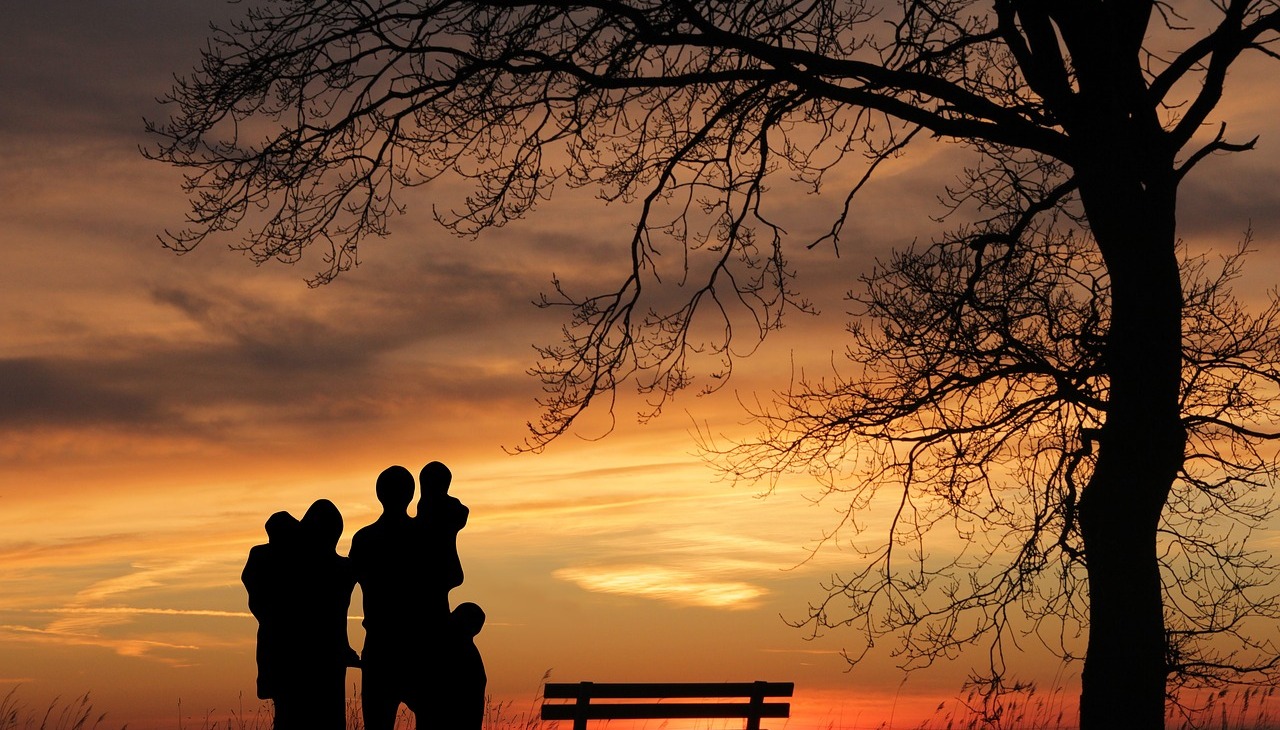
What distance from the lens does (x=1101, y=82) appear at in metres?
10.2

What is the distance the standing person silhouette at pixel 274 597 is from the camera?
7164 mm

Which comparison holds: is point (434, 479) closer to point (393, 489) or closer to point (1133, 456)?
point (393, 489)

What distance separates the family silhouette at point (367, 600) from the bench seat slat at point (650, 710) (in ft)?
15.3

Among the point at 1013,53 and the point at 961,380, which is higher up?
the point at 1013,53

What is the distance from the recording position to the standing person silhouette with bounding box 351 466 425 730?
709cm

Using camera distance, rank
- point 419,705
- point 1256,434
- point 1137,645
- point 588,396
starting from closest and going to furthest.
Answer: point 419,705 → point 1137,645 → point 588,396 → point 1256,434

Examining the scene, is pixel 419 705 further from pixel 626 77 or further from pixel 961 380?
pixel 961 380

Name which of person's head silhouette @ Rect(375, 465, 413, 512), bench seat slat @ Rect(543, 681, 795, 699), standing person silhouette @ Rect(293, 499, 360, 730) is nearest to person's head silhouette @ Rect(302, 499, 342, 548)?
standing person silhouette @ Rect(293, 499, 360, 730)

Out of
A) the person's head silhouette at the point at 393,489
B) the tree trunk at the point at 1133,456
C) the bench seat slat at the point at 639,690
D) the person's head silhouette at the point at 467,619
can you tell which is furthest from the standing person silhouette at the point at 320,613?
the tree trunk at the point at 1133,456

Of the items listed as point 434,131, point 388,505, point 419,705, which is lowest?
point 419,705

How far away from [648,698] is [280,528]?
5680 mm

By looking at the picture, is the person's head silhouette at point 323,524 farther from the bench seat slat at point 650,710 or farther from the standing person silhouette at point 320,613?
the bench seat slat at point 650,710

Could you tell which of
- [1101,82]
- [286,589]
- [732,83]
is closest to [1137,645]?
[1101,82]

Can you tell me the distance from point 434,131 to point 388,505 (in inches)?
187
